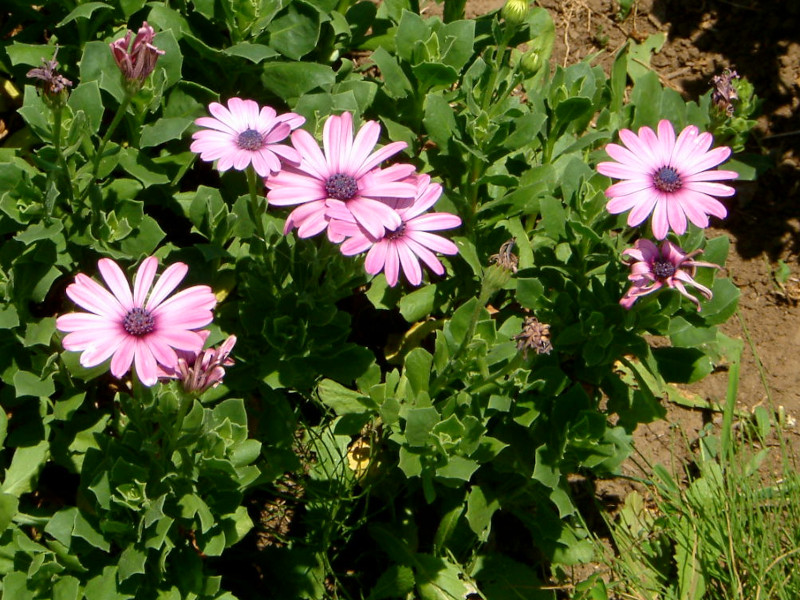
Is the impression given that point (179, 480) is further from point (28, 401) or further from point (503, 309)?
point (503, 309)

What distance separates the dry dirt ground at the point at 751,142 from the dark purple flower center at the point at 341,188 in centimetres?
221

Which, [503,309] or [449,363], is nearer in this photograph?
[449,363]

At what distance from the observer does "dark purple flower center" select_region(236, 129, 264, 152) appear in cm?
314

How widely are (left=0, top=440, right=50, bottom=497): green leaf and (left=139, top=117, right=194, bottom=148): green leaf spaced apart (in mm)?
1206

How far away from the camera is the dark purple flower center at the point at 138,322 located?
2.91m

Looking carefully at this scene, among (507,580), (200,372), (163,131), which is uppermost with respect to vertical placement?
(163,131)

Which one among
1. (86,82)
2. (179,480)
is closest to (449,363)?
(179,480)

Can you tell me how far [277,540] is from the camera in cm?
416

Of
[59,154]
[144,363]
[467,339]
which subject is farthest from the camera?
[467,339]

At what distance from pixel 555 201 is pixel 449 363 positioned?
0.78m

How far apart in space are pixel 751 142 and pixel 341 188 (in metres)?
3.02

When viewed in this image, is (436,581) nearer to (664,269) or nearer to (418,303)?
(418,303)

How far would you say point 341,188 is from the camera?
311 centimetres

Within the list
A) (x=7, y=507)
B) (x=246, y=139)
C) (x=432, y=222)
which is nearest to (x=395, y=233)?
(x=432, y=222)
